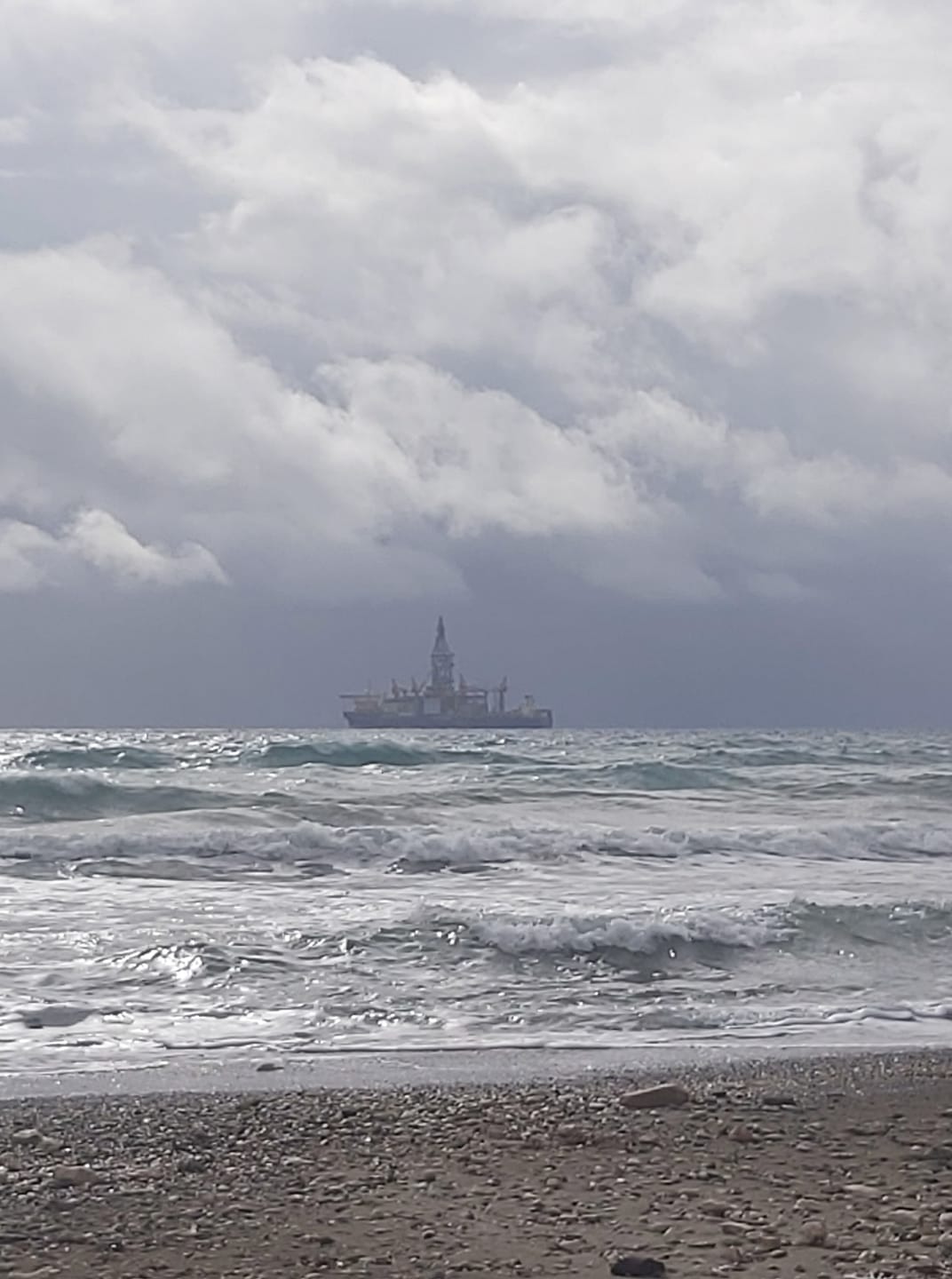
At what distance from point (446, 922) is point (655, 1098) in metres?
5.76

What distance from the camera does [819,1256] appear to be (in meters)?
4.44

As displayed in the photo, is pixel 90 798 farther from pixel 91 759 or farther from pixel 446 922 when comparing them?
pixel 446 922

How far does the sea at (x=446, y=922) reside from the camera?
357 inches

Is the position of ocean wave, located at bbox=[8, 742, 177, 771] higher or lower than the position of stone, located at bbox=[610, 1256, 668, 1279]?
higher

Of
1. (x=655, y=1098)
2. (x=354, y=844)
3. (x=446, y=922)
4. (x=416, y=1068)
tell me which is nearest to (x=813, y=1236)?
(x=655, y=1098)

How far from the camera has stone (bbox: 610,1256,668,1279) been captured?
4.31 meters

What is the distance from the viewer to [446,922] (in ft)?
40.4

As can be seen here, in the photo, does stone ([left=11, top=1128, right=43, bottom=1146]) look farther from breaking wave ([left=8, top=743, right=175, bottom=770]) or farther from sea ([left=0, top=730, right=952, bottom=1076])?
breaking wave ([left=8, top=743, right=175, bottom=770])

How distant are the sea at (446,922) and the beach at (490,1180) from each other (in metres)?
1.69

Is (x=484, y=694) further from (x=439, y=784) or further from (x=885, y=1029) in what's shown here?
(x=885, y=1029)

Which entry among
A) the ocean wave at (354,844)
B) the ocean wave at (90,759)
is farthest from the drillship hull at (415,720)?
the ocean wave at (354,844)

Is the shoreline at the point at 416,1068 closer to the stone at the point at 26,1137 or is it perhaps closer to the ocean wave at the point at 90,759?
the stone at the point at 26,1137

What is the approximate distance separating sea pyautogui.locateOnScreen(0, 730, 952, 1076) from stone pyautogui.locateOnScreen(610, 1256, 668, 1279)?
13.3 ft

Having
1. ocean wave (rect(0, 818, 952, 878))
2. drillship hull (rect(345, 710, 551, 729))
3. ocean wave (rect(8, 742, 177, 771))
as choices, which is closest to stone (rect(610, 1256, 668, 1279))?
ocean wave (rect(0, 818, 952, 878))
